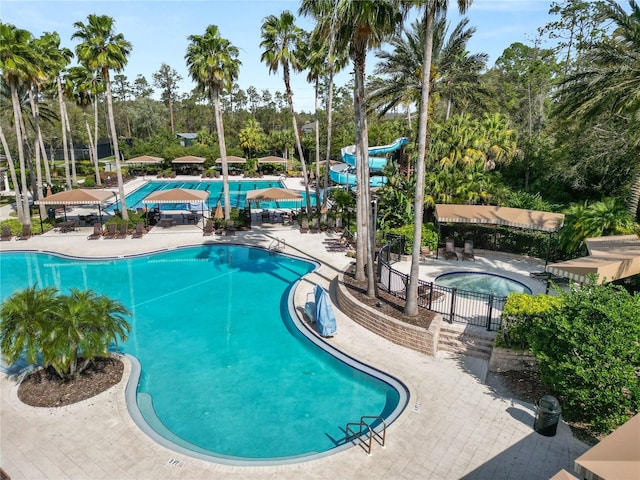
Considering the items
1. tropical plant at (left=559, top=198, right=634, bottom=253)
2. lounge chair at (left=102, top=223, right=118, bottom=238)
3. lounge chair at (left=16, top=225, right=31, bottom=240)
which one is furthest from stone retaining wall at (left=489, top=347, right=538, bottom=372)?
lounge chair at (left=16, top=225, right=31, bottom=240)

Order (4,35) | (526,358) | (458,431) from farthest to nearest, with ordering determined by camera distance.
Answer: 1. (4,35)
2. (526,358)
3. (458,431)

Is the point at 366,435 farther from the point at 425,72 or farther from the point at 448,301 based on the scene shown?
the point at 425,72

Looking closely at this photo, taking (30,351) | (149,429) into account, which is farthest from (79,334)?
(149,429)

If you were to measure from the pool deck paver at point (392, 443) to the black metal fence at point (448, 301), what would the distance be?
2.08 metres

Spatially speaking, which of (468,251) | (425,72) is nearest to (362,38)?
(425,72)

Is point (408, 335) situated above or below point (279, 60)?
below

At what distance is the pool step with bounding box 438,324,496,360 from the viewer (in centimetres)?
1359

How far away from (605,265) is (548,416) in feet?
18.9

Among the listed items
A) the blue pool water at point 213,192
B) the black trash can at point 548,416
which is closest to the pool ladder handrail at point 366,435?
the black trash can at point 548,416

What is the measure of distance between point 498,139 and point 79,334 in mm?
25211

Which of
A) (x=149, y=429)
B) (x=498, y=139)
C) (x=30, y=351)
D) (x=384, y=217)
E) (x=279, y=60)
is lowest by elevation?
(x=149, y=429)

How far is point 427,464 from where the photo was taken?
916 centimetres

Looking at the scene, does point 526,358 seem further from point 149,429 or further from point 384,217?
point 384,217

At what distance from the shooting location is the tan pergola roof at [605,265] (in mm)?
13055
